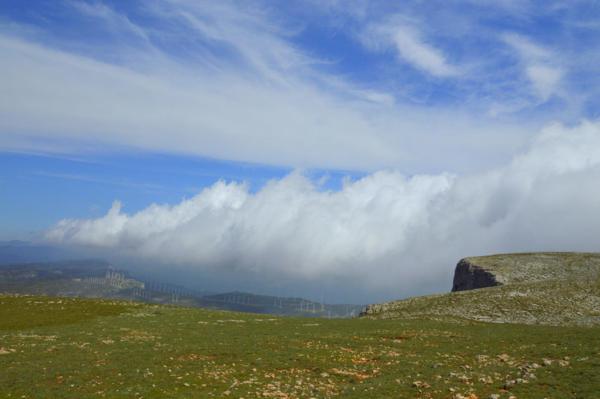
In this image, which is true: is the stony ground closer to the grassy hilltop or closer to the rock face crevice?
the grassy hilltop

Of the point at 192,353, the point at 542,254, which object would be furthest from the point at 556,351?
the point at 542,254

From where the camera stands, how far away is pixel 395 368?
31547 mm

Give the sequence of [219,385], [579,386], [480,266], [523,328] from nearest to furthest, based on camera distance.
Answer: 1. [579,386]
2. [219,385]
3. [523,328]
4. [480,266]

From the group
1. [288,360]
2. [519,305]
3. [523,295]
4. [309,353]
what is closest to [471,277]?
[523,295]

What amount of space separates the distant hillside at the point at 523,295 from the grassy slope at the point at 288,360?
12.0m

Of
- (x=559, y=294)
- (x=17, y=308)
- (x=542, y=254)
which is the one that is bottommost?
(x=17, y=308)

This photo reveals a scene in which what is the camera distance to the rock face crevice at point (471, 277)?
3764 inches

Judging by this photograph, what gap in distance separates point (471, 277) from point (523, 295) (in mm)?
28801

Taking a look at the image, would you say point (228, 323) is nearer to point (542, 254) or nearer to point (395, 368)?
point (395, 368)

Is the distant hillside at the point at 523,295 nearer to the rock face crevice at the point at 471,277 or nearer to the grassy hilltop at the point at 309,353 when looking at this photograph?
the rock face crevice at the point at 471,277

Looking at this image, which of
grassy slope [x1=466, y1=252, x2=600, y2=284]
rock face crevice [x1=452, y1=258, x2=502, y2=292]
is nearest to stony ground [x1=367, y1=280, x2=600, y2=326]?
grassy slope [x1=466, y1=252, x2=600, y2=284]

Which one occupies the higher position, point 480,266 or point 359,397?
point 480,266

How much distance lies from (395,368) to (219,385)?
12.7 meters

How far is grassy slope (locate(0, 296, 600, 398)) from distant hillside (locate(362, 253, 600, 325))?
472 inches
